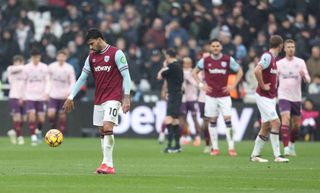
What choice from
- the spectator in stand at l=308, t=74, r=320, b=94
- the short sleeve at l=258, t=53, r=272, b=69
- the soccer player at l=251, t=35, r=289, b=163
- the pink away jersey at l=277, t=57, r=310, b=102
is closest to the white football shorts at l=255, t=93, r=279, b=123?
the soccer player at l=251, t=35, r=289, b=163

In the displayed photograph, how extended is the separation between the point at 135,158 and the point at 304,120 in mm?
11494

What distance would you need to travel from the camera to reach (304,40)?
36719 mm

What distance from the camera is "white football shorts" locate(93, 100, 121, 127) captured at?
60.6ft

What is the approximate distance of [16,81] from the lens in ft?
107

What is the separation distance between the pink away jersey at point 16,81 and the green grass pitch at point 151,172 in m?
4.34

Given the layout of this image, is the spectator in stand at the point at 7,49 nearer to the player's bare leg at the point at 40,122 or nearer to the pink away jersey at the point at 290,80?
the player's bare leg at the point at 40,122

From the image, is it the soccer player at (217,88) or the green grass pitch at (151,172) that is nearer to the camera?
the green grass pitch at (151,172)

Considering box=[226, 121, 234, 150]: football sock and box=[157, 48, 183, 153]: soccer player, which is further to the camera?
box=[157, 48, 183, 153]: soccer player

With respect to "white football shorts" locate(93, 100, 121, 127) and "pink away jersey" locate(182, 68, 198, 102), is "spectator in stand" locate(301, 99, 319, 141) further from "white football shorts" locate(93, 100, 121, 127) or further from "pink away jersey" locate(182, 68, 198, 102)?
"white football shorts" locate(93, 100, 121, 127)

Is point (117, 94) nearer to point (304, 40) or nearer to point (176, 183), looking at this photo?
point (176, 183)

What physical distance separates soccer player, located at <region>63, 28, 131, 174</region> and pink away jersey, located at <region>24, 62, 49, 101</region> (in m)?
13.1

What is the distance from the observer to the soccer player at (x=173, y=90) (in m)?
26.6

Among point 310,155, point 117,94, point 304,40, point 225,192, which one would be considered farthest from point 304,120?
point 225,192

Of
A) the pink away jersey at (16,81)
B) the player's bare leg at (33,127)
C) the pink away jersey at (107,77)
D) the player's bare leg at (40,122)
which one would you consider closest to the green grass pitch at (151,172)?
the pink away jersey at (107,77)
